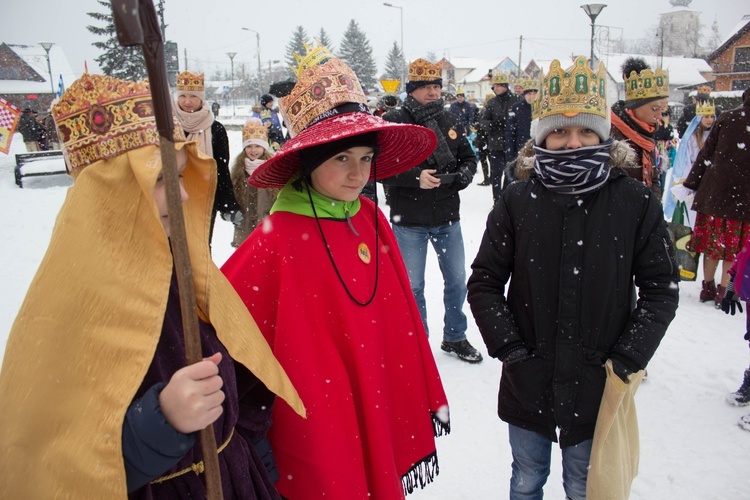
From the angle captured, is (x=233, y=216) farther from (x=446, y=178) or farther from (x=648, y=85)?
(x=648, y=85)

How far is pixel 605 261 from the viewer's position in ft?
6.58

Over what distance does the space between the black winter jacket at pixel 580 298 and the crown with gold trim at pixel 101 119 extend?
58.6 inches

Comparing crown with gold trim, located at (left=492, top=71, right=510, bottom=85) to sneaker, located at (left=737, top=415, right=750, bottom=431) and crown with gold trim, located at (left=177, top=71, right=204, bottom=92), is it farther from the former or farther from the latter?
sneaker, located at (left=737, top=415, right=750, bottom=431)

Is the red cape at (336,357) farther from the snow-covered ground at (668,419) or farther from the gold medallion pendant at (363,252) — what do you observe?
the snow-covered ground at (668,419)

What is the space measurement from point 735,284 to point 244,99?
93.0 metres

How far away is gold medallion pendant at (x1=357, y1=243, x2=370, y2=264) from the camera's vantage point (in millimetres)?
2076

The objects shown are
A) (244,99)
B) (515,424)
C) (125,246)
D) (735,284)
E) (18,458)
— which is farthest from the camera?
(244,99)

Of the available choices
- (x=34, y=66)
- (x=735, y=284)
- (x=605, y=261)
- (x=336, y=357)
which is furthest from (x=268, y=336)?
(x=34, y=66)

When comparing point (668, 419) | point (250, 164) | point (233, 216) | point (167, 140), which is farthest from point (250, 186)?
point (167, 140)

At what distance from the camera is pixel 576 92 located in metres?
2.09

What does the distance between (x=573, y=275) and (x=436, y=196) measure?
2267mm

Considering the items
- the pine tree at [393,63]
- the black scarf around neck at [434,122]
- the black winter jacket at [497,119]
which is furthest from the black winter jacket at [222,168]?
the pine tree at [393,63]

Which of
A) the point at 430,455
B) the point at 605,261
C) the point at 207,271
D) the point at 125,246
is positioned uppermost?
the point at 125,246

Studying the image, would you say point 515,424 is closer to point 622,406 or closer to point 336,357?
point 622,406
